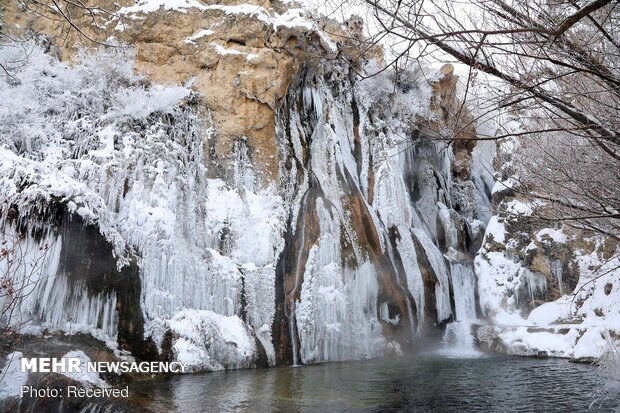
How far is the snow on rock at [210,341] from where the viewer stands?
1046 centimetres

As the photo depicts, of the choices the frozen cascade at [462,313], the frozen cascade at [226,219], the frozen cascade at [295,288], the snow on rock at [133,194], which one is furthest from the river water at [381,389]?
the frozen cascade at [462,313]

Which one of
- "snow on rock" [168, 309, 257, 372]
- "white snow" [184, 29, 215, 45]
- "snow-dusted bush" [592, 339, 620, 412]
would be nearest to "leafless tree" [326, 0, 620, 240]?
"snow-dusted bush" [592, 339, 620, 412]

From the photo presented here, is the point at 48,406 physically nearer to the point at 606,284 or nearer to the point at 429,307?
the point at 429,307

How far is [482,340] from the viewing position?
49.1 ft

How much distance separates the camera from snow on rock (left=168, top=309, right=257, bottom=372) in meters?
10.5

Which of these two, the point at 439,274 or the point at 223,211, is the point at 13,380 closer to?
the point at 223,211

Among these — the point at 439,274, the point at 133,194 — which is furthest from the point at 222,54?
the point at 439,274

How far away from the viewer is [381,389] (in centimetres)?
862

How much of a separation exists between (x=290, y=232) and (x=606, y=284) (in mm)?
9383

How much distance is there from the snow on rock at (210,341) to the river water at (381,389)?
1.51 feet

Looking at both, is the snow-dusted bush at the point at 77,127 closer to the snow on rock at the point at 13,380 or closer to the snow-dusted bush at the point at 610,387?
the snow on rock at the point at 13,380

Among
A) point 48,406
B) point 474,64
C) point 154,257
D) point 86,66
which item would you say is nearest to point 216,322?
point 154,257

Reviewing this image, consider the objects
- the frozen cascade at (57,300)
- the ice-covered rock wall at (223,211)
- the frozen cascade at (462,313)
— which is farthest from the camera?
the frozen cascade at (462,313)

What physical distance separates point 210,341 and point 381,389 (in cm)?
414
